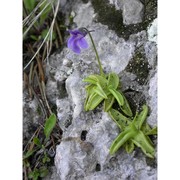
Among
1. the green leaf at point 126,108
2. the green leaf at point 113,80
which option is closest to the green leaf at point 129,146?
the green leaf at point 126,108

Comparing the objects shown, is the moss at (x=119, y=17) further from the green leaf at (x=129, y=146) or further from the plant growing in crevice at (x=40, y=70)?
the green leaf at (x=129, y=146)

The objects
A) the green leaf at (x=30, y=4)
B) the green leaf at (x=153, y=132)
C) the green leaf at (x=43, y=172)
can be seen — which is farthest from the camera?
the green leaf at (x=30, y=4)

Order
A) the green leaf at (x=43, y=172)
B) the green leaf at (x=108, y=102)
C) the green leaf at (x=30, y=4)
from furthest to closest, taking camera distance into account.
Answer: the green leaf at (x=30, y=4), the green leaf at (x=43, y=172), the green leaf at (x=108, y=102)

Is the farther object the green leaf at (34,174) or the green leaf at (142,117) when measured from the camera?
the green leaf at (34,174)

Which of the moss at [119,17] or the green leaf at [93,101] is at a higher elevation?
the moss at [119,17]

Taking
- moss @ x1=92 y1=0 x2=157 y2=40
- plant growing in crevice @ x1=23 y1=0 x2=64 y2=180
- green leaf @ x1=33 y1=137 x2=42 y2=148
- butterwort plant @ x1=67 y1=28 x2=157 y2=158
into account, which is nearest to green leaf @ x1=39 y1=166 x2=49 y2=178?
plant growing in crevice @ x1=23 y1=0 x2=64 y2=180

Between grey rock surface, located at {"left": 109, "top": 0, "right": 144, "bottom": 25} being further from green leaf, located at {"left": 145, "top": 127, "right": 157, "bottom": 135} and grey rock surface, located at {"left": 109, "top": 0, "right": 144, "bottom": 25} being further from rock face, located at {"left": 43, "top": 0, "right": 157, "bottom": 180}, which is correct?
green leaf, located at {"left": 145, "top": 127, "right": 157, "bottom": 135}
